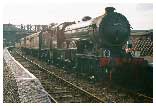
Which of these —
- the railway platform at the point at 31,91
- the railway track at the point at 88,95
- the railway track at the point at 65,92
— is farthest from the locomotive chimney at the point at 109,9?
the railway platform at the point at 31,91

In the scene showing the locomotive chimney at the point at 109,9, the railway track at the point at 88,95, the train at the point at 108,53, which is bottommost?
the railway track at the point at 88,95

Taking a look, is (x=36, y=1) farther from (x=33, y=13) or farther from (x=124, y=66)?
(x=124, y=66)

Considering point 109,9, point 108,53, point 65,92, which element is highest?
point 109,9

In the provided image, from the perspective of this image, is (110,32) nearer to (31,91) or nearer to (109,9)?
(109,9)

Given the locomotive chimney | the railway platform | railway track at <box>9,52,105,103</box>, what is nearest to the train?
the locomotive chimney

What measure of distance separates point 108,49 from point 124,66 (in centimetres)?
104

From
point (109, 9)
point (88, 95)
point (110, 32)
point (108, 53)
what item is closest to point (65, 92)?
point (88, 95)

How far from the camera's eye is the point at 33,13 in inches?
420

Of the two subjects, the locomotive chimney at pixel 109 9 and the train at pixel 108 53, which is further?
the locomotive chimney at pixel 109 9

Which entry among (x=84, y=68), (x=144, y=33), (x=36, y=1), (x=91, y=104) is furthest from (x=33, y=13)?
(x=144, y=33)

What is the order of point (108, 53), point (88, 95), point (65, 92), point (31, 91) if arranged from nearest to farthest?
point (88, 95) → point (65, 92) → point (31, 91) → point (108, 53)

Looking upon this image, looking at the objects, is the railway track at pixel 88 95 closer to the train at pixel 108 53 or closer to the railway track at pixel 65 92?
the railway track at pixel 65 92

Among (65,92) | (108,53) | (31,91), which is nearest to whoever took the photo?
(65,92)

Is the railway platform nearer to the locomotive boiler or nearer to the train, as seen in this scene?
the train
